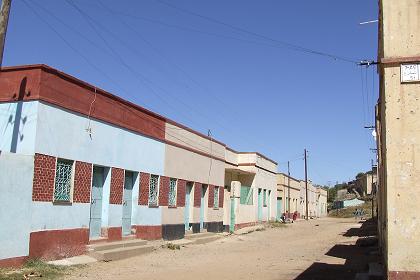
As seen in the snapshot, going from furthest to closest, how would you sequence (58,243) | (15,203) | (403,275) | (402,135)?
(58,243)
(15,203)
(402,135)
(403,275)

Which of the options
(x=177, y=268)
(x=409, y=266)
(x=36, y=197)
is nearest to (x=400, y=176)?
(x=409, y=266)

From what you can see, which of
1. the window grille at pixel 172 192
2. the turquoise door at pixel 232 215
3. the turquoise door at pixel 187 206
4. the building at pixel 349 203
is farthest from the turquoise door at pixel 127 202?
the building at pixel 349 203

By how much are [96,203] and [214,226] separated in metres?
13.6

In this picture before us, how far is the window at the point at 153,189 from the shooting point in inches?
874

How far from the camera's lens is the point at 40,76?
48.0 feet

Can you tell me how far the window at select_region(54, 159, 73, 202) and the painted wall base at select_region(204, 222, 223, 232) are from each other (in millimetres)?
14305

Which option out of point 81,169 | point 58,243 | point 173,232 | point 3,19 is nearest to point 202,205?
point 173,232

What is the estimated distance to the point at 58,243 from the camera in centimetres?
1527

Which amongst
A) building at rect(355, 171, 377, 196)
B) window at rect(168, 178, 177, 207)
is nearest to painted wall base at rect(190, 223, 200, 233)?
window at rect(168, 178, 177, 207)

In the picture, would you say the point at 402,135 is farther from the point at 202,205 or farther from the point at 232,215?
the point at 232,215

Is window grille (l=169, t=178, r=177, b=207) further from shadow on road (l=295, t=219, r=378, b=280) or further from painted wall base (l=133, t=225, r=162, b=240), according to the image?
shadow on road (l=295, t=219, r=378, b=280)

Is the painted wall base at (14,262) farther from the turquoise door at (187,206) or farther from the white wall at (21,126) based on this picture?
the turquoise door at (187,206)

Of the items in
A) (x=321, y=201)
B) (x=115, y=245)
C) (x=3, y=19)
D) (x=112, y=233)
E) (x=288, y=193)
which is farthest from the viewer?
(x=321, y=201)

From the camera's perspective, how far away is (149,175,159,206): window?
2219cm
